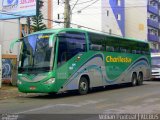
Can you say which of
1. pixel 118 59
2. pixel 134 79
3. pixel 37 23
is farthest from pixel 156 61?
pixel 37 23

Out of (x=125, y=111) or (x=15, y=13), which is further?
(x=15, y=13)

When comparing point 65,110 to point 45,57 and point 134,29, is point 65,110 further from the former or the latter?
point 134,29

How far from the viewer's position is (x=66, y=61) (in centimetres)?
1855

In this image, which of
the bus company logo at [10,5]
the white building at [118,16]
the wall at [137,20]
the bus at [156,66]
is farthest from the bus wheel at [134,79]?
the wall at [137,20]

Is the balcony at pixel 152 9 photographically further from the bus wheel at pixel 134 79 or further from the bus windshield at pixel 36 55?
the bus windshield at pixel 36 55

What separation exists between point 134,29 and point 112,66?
48.6 metres

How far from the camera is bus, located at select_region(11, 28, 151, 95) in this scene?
18.0 m

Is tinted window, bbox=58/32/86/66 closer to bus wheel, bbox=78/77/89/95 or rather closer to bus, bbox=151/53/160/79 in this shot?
bus wheel, bbox=78/77/89/95

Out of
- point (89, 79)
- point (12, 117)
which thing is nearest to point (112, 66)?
point (89, 79)

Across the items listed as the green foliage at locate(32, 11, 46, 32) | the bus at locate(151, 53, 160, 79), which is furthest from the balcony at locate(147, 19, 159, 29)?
the bus at locate(151, 53, 160, 79)

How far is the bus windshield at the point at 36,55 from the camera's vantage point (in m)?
17.9

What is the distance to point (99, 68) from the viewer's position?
70.2 feet

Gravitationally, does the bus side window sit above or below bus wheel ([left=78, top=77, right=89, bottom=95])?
above

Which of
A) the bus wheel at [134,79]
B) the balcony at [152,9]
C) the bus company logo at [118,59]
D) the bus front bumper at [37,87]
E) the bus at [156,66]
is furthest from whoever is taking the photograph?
the balcony at [152,9]
